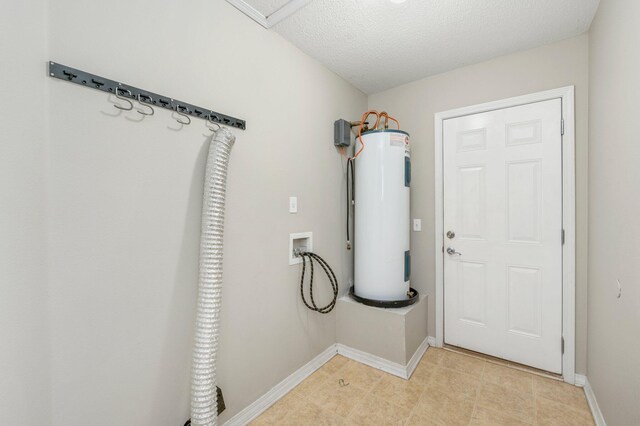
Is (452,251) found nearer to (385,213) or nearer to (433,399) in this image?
(385,213)

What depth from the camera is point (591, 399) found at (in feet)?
5.85

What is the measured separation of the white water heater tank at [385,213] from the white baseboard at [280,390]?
22.8 inches

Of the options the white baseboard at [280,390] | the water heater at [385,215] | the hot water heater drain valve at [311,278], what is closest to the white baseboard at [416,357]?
the water heater at [385,215]

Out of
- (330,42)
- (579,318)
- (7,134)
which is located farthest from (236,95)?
(579,318)

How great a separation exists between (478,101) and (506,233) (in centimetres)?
113

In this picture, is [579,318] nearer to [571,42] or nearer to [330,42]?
[571,42]

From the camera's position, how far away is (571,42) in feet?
6.51

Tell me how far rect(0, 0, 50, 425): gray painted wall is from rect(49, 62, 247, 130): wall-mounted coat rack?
6 cm

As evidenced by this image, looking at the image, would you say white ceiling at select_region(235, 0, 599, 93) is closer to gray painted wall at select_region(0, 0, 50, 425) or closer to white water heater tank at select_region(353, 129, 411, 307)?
white water heater tank at select_region(353, 129, 411, 307)

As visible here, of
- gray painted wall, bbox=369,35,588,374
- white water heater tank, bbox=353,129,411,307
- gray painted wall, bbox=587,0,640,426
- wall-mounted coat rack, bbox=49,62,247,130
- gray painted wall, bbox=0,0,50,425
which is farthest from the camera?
white water heater tank, bbox=353,129,411,307

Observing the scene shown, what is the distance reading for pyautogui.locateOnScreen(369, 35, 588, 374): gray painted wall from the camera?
1.97m

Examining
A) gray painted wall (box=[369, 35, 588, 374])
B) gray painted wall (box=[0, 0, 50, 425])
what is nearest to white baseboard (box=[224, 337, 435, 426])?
gray painted wall (box=[369, 35, 588, 374])

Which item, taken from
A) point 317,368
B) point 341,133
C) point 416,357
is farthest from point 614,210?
point 317,368

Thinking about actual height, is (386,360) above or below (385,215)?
below
